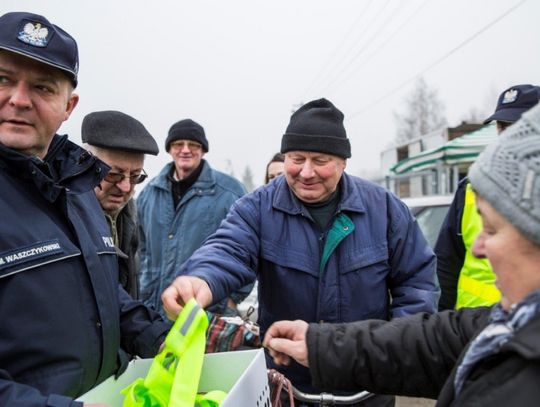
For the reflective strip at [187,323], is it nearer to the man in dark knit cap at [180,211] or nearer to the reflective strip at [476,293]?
the reflective strip at [476,293]

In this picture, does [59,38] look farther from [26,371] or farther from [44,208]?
[26,371]

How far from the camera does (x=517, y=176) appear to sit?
99 cm

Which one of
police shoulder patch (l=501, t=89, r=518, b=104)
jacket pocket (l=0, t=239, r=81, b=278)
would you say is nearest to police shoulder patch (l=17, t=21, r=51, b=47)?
jacket pocket (l=0, t=239, r=81, b=278)

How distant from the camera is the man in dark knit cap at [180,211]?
3.90m

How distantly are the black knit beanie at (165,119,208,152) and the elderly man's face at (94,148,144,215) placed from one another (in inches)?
55.6

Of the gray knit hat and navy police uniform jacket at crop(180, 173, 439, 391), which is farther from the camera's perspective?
navy police uniform jacket at crop(180, 173, 439, 391)

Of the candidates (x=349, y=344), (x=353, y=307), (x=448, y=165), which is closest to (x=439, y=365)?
(x=349, y=344)

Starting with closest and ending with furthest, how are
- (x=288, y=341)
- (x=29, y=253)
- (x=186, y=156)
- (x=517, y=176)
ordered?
(x=517, y=176) → (x=29, y=253) → (x=288, y=341) → (x=186, y=156)

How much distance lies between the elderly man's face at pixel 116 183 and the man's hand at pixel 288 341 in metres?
1.51

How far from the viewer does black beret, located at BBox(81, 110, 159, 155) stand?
8.76ft

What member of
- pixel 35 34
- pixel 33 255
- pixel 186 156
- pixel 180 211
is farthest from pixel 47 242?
pixel 186 156

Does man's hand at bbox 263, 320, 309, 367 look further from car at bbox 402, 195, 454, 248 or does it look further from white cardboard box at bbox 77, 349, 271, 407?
car at bbox 402, 195, 454, 248

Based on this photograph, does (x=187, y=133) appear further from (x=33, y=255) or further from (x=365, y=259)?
(x=33, y=255)

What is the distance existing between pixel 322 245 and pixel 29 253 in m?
1.28
